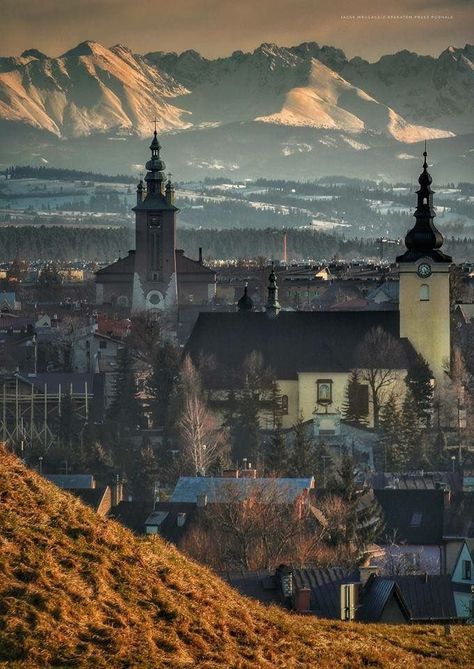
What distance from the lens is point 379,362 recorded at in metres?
81.2

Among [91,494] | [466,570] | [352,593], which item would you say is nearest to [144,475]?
[91,494]

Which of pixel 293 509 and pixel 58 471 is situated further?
pixel 58 471

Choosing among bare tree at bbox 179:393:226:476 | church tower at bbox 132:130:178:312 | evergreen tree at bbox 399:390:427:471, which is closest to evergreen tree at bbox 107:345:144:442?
bare tree at bbox 179:393:226:476

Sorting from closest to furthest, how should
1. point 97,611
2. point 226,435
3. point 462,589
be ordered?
point 97,611 → point 462,589 → point 226,435

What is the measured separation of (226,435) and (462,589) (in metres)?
28.8

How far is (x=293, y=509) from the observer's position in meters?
49.1

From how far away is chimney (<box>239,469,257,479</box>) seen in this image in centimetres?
5822

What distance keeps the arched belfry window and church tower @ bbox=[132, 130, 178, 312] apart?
45654 millimetres

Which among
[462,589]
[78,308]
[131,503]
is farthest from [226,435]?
[78,308]

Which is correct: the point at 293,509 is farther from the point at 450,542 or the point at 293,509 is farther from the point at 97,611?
the point at 97,611

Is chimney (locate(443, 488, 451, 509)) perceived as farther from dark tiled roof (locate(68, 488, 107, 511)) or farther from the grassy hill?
the grassy hill

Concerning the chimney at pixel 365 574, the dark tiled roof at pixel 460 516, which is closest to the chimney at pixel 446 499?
the dark tiled roof at pixel 460 516

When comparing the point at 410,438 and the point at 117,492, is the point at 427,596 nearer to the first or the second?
the point at 117,492

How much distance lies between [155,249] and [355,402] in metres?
53.3
